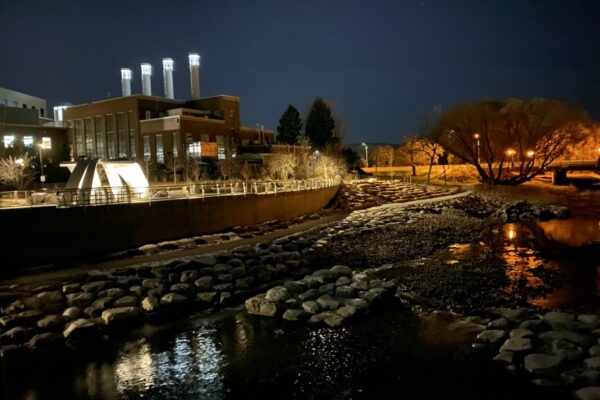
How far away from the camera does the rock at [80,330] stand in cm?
1311

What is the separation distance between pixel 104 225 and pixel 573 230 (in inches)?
1039

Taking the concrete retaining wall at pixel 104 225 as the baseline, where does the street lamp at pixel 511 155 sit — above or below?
above

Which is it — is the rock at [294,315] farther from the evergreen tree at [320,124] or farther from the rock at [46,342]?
the evergreen tree at [320,124]

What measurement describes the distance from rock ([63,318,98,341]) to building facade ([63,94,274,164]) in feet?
140

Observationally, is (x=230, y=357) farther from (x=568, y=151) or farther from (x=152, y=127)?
(x=568, y=151)

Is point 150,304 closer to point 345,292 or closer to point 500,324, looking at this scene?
point 345,292

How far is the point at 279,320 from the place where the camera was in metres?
13.9

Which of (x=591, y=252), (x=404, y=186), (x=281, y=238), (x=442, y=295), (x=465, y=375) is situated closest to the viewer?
(x=465, y=375)

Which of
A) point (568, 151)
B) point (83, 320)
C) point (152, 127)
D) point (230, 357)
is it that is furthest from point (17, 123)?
point (568, 151)

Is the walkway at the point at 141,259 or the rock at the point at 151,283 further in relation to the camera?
the walkway at the point at 141,259

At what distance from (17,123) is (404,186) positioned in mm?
45641

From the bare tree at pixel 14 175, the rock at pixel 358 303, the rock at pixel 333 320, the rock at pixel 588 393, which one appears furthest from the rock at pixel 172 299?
the bare tree at pixel 14 175

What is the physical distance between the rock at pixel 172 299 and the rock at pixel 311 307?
13.3 ft

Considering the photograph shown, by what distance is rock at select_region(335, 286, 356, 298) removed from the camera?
1509cm
